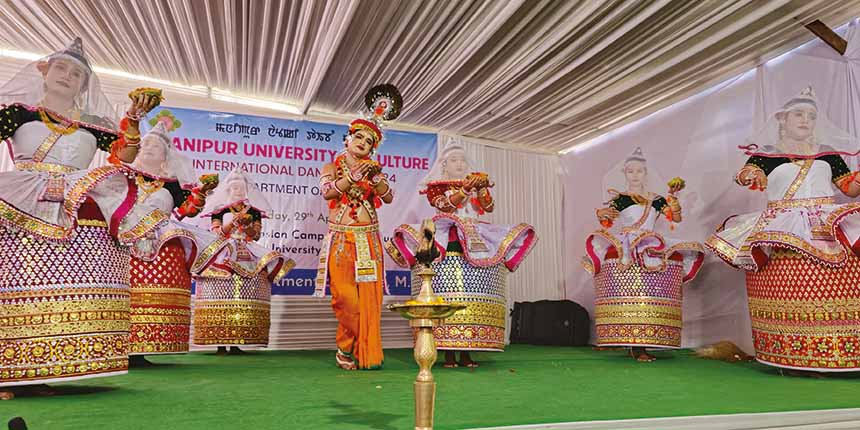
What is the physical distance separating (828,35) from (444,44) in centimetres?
289

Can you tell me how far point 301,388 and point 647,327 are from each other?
273 centimetres

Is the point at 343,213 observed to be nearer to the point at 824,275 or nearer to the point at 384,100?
the point at 384,100

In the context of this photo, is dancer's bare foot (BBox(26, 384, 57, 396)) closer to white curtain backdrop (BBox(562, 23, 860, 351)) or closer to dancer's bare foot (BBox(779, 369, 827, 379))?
dancer's bare foot (BBox(779, 369, 827, 379))

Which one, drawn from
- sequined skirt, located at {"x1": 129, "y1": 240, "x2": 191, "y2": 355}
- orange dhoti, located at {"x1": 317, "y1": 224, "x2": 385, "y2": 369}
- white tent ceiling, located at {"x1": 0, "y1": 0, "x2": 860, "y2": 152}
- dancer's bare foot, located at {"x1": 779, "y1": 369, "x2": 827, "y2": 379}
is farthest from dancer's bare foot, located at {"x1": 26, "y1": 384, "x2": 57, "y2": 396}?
dancer's bare foot, located at {"x1": 779, "y1": 369, "x2": 827, "y2": 379}

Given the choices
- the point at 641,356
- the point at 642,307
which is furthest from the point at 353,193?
the point at 641,356

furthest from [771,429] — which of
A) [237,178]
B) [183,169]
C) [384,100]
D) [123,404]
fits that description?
[237,178]

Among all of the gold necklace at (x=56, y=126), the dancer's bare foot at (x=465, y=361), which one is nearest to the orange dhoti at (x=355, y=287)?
the dancer's bare foot at (x=465, y=361)

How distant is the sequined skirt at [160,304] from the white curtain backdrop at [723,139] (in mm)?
4363

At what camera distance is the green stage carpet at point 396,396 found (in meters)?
1.98

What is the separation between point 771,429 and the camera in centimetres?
205

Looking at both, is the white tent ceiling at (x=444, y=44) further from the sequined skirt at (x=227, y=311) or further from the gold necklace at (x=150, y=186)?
the sequined skirt at (x=227, y=311)

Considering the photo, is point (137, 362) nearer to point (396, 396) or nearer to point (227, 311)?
point (227, 311)

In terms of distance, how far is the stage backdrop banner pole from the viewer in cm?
612

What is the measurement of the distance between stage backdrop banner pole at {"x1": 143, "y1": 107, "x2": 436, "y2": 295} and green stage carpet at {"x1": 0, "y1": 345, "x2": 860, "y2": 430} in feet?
7.77
